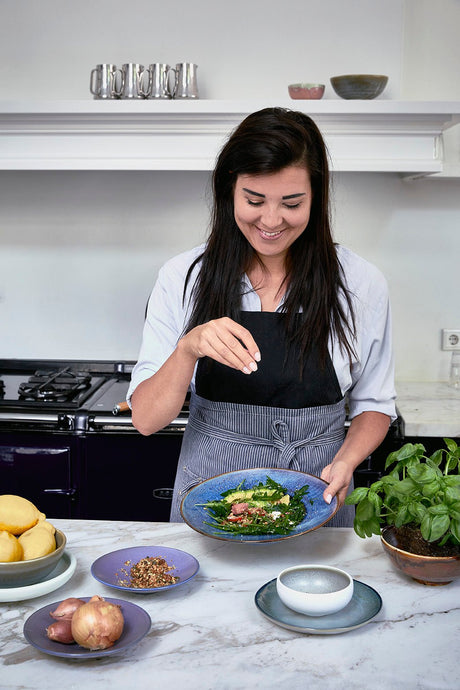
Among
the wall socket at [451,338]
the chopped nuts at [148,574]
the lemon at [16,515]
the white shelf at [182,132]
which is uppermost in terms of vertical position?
the white shelf at [182,132]

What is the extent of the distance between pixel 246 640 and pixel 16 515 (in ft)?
1.34

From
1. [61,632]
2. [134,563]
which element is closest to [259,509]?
[134,563]

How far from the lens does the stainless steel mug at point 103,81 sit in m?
2.57

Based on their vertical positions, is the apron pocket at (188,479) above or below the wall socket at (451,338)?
below

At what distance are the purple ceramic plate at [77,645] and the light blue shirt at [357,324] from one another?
0.71 m

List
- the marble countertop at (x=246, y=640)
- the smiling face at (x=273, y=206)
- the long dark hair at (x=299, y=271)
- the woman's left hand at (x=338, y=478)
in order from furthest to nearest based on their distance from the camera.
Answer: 1. the long dark hair at (x=299, y=271)
2. the smiling face at (x=273, y=206)
3. the woman's left hand at (x=338, y=478)
4. the marble countertop at (x=246, y=640)

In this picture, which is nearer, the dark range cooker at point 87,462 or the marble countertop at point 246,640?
the marble countertop at point 246,640

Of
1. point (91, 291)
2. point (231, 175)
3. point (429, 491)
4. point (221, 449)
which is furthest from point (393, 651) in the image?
point (91, 291)

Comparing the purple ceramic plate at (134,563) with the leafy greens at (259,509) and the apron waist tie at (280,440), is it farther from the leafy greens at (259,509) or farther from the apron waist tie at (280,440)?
the apron waist tie at (280,440)

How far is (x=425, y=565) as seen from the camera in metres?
1.21

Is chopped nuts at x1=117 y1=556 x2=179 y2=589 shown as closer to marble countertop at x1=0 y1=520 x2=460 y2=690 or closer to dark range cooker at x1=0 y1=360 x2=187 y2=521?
marble countertop at x1=0 y1=520 x2=460 y2=690

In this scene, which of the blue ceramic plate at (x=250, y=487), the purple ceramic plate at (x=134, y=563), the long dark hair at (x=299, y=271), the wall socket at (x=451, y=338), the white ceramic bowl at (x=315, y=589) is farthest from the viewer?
the wall socket at (x=451, y=338)

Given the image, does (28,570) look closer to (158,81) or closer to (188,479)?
(188,479)

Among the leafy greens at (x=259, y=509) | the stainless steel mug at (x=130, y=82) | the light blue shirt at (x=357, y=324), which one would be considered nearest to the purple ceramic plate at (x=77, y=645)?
the leafy greens at (x=259, y=509)
